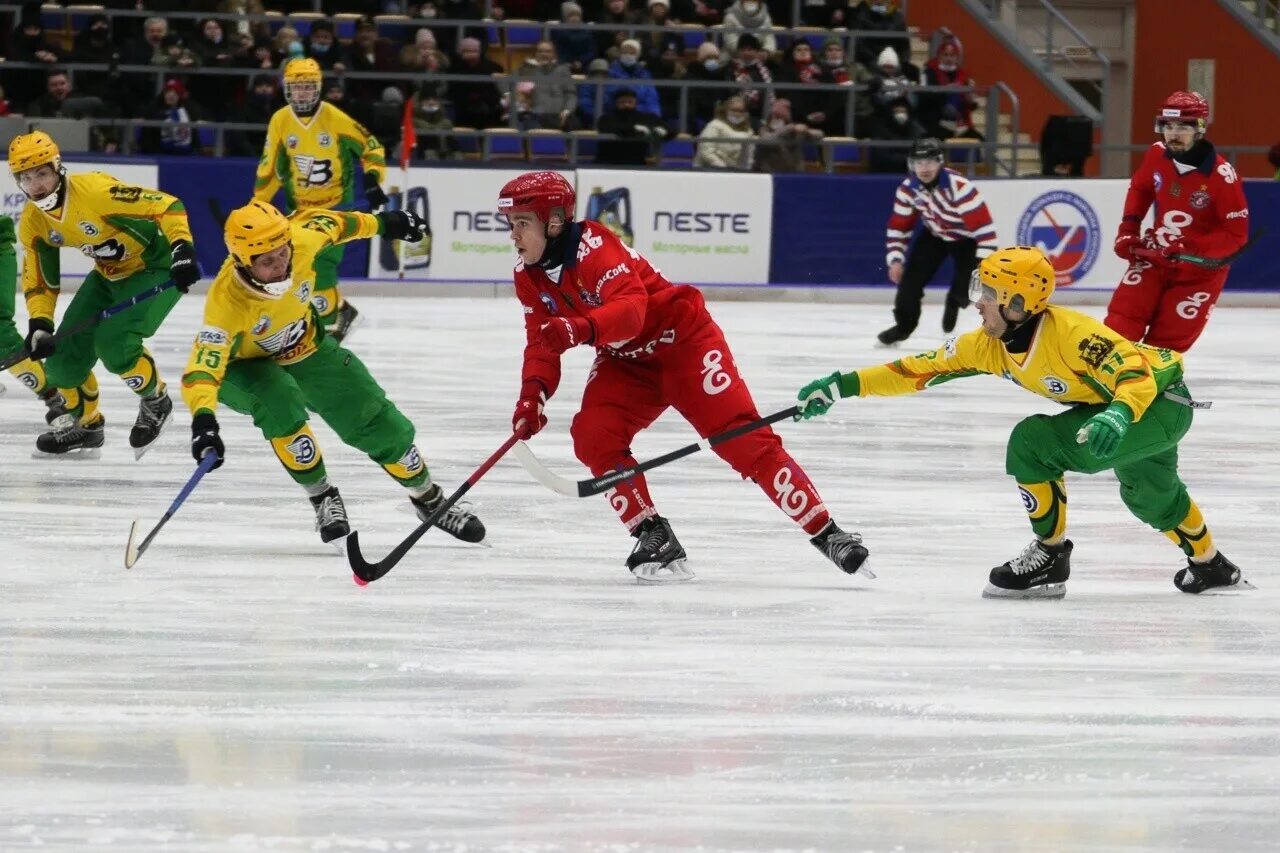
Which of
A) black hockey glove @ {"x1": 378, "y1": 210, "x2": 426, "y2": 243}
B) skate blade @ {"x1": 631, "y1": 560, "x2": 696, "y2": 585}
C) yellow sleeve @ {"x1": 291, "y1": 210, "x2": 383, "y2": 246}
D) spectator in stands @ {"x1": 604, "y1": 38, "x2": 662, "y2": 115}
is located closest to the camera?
skate blade @ {"x1": 631, "y1": 560, "x2": 696, "y2": 585}

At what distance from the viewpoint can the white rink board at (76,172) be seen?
44.9ft

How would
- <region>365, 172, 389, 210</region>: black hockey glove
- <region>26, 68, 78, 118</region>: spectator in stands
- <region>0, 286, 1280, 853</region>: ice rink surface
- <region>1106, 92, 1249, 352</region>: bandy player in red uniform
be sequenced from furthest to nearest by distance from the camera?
<region>26, 68, 78, 118</region>: spectator in stands, <region>365, 172, 389, 210</region>: black hockey glove, <region>1106, 92, 1249, 352</region>: bandy player in red uniform, <region>0, 286, 1280, 853</region>: ice rink surface

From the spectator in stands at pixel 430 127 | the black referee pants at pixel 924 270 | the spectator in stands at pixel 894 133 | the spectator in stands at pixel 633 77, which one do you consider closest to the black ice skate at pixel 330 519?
the black referee pants at pixel 924 270

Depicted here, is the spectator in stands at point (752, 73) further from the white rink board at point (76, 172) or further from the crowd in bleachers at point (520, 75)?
the white rink board at point (76, 172)

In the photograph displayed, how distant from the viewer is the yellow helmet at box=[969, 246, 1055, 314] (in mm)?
5027

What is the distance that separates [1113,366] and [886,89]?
11646 mm

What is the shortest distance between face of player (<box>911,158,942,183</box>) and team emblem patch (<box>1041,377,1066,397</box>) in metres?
6.60

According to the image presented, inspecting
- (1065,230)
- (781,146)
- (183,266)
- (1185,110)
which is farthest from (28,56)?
(1185,110)

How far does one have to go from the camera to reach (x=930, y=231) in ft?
39.8

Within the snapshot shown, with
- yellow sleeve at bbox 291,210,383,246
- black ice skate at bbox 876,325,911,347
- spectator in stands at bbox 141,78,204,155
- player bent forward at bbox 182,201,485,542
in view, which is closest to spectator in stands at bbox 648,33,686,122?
spectator in stands at bbox 141,78,204,155

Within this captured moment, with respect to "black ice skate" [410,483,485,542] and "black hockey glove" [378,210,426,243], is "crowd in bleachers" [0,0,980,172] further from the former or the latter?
"black ice skate" [410,483,485,542]

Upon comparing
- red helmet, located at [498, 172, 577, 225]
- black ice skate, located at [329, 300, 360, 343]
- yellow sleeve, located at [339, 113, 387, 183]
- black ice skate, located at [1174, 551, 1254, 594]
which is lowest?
black ice skate, located at [329, 300, 360, 343]

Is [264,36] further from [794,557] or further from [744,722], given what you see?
[744,722]

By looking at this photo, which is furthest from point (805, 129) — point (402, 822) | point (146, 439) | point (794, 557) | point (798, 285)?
point (402, 822)
